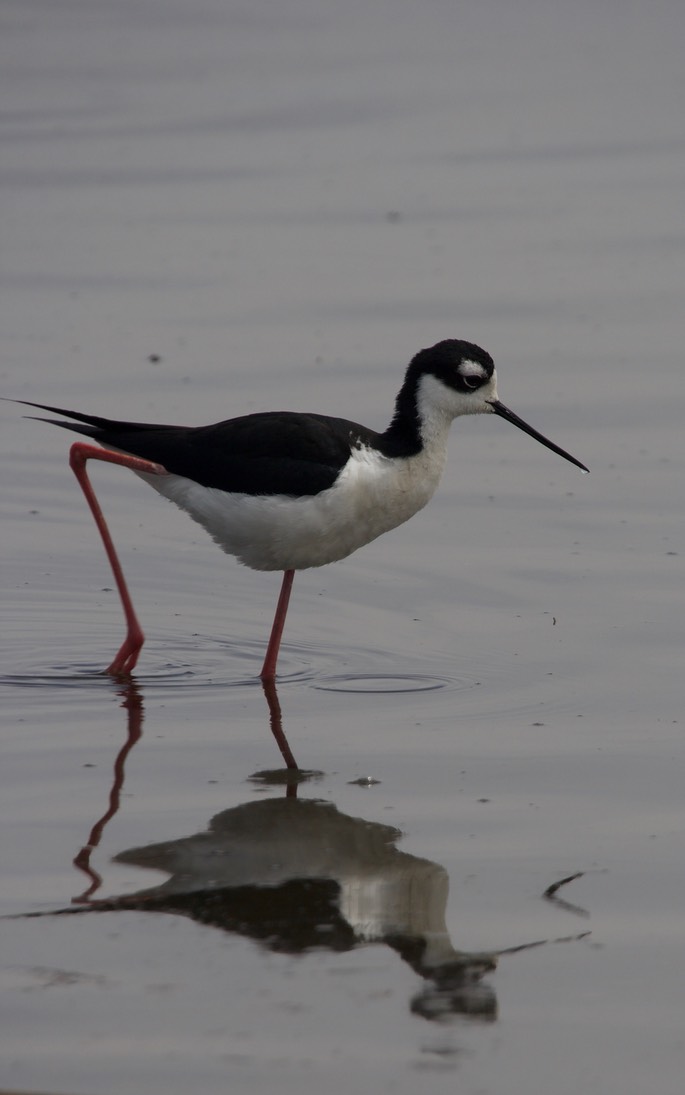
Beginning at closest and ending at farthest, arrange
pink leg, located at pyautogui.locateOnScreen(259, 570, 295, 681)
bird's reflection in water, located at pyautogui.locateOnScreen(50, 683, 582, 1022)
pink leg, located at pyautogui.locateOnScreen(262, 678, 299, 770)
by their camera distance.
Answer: bird's reflection in water, located at pyautogui.locateOnScreen(50, 683, 582, 1022), pink leg, located at pyautogui.locateOnScreen(262, 678, 299, 770), pink leg, located at pyautogui.locateOnScreen(259, 570, 295, 681)

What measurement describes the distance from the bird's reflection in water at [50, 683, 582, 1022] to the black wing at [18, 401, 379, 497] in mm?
1479

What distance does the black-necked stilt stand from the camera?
6.49 metres

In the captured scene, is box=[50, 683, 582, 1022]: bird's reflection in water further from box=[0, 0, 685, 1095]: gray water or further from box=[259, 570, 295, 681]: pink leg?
box=[259, 570, 295, 681]: pink leg

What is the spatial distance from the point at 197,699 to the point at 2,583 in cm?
140

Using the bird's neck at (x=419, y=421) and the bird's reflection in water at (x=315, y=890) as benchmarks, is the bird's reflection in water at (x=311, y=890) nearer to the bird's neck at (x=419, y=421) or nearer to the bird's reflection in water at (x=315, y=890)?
the bird's reflection in water at (x=315, y=890)

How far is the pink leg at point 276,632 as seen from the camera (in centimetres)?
642

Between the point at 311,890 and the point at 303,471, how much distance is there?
210cm

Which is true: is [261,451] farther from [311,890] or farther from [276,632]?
[311,890]

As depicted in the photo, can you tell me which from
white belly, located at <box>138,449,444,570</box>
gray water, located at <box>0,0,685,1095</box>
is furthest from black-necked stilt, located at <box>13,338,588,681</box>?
gray water, located at <box>0,0,685,1095</box>

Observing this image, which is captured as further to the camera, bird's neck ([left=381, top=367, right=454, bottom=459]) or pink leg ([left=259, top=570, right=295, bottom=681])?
bird's neck ([left=381, top=367, right=454, bottom=459])

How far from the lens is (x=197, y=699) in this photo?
6.23 metres

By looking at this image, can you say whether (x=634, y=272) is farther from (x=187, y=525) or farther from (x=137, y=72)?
(x=137, y=72)

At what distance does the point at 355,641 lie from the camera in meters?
6.73

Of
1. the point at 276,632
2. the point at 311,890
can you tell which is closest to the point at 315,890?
the point at 311,890
